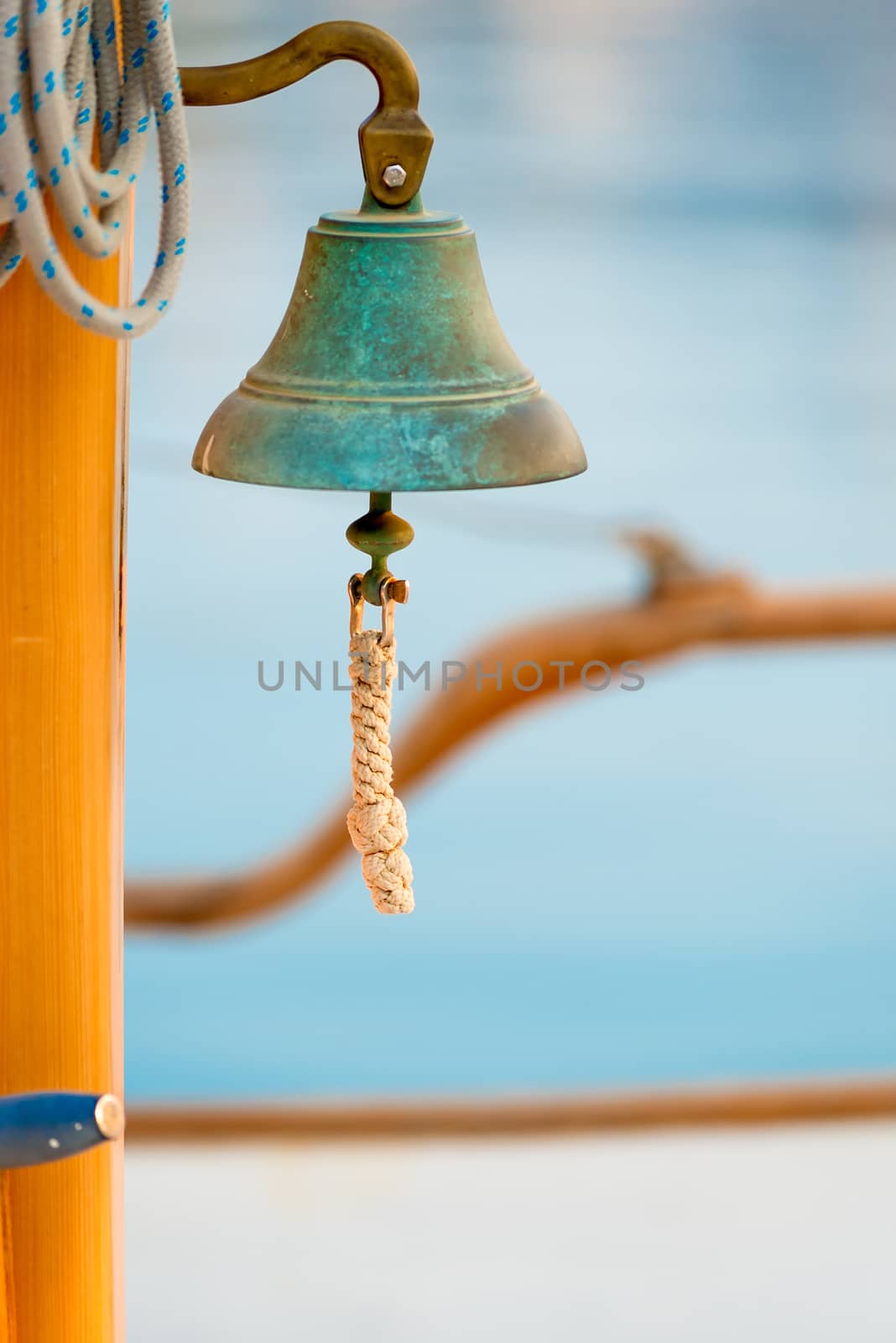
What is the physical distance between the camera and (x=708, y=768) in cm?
577

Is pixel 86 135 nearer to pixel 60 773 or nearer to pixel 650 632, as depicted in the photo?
pixel 60 773

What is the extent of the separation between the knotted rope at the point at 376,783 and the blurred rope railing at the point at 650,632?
1.15 metres

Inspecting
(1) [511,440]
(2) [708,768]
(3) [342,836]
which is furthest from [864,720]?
(1) [511,440]

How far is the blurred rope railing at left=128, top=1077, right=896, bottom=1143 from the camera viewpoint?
8.16 ft

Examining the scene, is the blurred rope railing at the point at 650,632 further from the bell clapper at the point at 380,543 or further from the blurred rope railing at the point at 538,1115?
the bell clapper at the point at 380,543

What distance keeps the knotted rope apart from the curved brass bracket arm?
0.24 meters

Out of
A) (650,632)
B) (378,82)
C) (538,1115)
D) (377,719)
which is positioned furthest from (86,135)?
(538,1115)

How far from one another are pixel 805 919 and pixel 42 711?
15.8 feet

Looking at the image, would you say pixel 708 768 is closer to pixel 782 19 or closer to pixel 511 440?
pixel 782 19

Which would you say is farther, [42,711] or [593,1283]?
[593,1283]

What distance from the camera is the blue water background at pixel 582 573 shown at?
498cm

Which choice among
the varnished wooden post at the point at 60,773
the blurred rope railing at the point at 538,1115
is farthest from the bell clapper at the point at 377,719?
the blurred rope railing at the point at 538,1115

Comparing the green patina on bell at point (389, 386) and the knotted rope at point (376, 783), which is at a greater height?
the green patina on bell at point (389, 386)

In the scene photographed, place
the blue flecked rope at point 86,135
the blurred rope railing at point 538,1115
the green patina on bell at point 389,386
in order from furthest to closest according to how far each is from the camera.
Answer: the blurred rope railing at point 538,1115 → the green patina on bell at point 389,386 → the blue flecked rope at point 86,135
